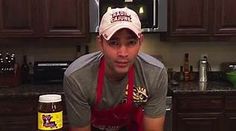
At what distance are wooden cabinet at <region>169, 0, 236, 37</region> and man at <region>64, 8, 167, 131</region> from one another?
1714 millimetres

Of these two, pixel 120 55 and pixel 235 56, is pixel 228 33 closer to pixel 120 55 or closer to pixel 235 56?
pixel 235 56

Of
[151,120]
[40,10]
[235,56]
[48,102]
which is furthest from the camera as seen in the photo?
[235,56]

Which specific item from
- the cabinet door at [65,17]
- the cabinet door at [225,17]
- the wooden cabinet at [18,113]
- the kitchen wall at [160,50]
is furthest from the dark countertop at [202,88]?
the wooden cabinet at [18,113]

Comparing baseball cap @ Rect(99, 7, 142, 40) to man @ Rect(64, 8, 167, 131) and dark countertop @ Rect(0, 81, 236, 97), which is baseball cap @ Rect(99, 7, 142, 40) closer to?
man @ Rect(64, 8, 167, 131)

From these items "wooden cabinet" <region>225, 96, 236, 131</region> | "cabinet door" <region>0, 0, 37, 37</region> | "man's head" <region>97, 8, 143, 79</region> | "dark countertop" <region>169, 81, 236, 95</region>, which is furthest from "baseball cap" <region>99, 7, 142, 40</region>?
"wooden cabinet" <region>225, 96, 236, 131</region>

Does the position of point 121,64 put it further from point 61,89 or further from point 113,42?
point 61,89

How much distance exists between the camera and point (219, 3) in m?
3.23

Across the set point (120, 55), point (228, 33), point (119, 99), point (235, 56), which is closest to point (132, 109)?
point (119, 99)

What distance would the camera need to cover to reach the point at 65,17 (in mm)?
3125

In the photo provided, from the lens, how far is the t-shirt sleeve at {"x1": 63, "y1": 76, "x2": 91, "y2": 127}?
1431mm

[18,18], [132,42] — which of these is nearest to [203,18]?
[18,18]

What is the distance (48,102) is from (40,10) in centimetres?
207

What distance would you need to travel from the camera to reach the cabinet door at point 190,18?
3.21 m

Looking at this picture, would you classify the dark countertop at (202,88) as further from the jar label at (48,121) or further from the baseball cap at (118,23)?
the jar label at (48,121)
